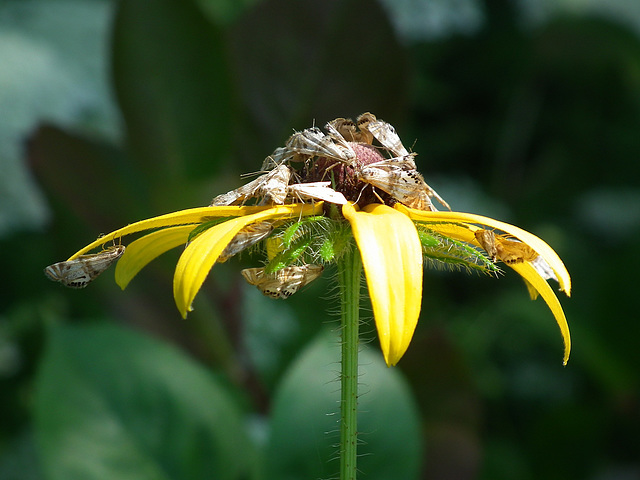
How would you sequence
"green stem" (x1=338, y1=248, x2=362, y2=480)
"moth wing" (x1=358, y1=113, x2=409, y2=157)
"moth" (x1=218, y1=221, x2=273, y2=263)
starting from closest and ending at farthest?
"green stem" (x1=338, y1=248, x2=362, y2=480), "moth" (x1=218, y1=221, x2=273, y2=263), "moth wing" (x1=358, y1=113, x2=409, y2=157)

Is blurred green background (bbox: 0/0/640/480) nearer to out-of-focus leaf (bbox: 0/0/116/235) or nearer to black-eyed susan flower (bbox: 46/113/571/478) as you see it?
out-of-focus leaf (bbox: 0/0/116/235)

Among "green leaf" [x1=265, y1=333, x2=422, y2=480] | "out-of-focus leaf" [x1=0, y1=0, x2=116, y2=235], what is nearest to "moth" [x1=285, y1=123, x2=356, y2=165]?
"green leaf" [x1=265, y1=333, x2=422, y2=480]

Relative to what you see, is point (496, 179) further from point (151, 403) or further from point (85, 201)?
point (151, 403)

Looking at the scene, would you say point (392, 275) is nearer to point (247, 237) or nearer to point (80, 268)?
point (247, 237)

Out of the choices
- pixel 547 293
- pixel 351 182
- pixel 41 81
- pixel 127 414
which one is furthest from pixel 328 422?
pixel 41 81

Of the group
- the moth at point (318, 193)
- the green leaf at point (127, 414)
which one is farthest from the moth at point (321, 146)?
the green leaf at point (127, 414)

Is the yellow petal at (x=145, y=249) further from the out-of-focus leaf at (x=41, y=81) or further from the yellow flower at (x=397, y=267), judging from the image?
the out-of-focus leaf at (x=41, y=81)
